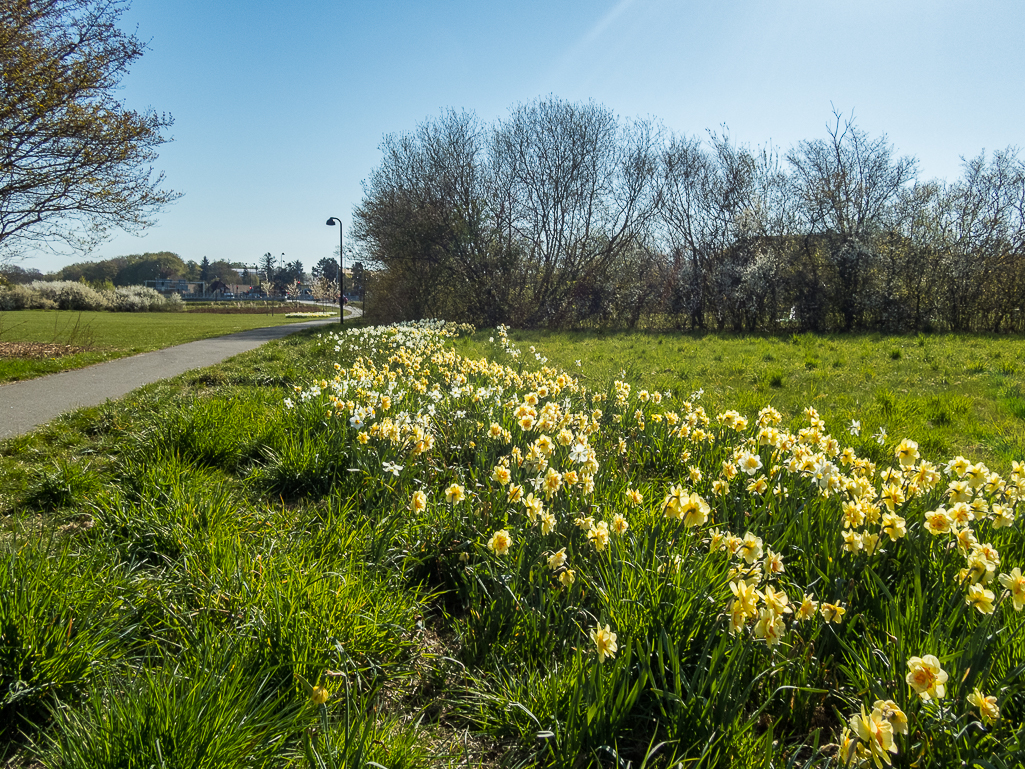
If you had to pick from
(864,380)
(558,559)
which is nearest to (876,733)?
(558,559)

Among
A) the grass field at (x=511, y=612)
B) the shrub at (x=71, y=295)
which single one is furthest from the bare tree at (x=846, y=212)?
the shrub at (x=71, y=295)

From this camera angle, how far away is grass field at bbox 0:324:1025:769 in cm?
143

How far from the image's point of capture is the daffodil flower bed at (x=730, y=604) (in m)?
1.45

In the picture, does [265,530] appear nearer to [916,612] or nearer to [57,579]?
[57,579]

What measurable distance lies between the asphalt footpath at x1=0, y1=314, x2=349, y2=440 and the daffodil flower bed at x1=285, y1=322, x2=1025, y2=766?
4.48 meters

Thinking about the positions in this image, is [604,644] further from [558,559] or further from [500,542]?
[500,542]

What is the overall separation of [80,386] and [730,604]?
349 inches

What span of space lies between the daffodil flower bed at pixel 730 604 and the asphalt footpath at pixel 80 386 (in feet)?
14.7

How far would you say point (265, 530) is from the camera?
2613mm

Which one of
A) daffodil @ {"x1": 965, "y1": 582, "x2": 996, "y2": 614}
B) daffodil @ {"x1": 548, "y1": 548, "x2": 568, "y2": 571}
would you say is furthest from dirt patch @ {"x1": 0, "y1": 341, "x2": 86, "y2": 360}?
daffodil @ {"x1": 965, "y1": 582, "x2": 996, "y2": 614}

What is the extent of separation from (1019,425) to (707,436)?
4192 mm

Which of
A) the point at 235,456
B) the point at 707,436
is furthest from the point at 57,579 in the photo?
the point at 707,436

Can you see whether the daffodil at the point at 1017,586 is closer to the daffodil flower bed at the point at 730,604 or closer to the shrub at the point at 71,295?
the daffodil flower bed at the point at 730,604

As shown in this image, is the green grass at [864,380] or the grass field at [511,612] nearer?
the grass field at [511,612]
